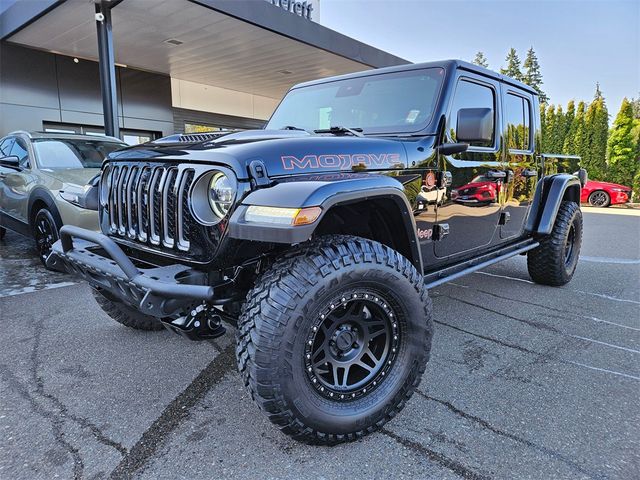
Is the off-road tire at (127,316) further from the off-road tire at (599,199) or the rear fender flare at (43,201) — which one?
the off-road tire at (599,199)

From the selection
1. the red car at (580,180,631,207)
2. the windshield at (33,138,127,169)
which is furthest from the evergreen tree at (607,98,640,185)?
the windshield at (33,138,127,169)

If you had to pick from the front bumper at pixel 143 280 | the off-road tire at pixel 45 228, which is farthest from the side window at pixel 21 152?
the front bumper at pixel 143 280

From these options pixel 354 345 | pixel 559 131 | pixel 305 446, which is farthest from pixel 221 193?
pixel 559 131

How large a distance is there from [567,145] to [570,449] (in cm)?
2146

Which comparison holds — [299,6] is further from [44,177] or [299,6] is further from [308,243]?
[308,243]

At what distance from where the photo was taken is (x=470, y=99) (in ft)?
10.5

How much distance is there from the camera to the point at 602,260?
20.9 feet

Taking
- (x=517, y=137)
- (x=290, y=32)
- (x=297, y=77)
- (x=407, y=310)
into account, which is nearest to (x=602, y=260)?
(x=517, y=137)

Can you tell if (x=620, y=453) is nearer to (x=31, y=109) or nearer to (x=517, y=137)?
(x=517, y=137)

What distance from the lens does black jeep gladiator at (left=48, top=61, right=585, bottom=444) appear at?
1.85 meters

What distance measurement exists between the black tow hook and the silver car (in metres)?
3.00

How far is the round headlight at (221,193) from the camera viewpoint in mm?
1992

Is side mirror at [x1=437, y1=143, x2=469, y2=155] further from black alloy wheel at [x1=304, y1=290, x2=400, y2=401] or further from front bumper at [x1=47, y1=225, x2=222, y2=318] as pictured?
front bumper at [x1=47, y1=225, x2=222, y2=318]

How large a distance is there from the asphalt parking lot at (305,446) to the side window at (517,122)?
1.54 m
